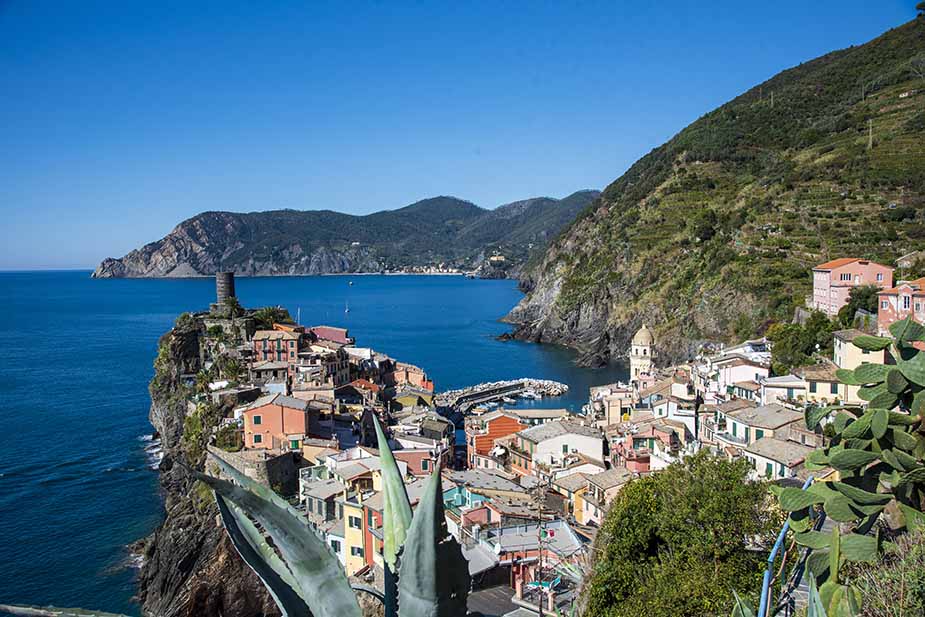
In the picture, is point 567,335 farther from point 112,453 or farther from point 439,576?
point 439,576

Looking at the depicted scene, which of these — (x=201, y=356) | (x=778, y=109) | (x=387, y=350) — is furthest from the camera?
(x=778, y=109)

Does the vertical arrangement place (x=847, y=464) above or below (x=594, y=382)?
above

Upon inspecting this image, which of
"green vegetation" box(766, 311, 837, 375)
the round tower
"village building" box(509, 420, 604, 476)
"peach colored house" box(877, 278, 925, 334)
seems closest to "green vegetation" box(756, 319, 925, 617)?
"village building" box(509, 420, 604, 476)

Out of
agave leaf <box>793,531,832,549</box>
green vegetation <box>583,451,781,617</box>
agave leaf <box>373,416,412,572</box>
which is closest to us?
agave leaf <box>373,416,412,572</box>

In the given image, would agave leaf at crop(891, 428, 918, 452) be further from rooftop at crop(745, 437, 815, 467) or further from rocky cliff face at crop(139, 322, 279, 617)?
rooftop at crop(745, 437, 815, 467)

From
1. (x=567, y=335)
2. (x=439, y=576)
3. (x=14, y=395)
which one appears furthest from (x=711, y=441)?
(x=567, y=335)

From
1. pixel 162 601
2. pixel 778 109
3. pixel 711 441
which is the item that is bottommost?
pixel 162 601
